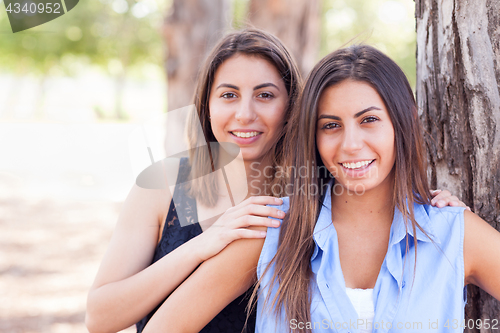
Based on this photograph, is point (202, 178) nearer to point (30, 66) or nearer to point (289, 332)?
point (289, 332)

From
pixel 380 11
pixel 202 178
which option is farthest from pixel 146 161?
pixel 380 11

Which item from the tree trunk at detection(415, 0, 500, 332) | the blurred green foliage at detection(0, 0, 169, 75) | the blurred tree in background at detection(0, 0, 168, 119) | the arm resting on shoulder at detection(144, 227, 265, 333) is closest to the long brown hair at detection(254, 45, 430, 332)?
the arm resting on shoulder at detection(144, 227, 265, 333)

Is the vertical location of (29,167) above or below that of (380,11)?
below

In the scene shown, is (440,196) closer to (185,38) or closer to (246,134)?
(246,134)

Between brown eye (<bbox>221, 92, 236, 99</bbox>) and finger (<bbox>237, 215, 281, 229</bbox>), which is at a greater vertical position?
brown eye (<bbox>221, 92, 236, 99</bbox>)

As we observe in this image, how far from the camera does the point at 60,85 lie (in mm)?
25375

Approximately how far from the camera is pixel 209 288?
1.68 meters

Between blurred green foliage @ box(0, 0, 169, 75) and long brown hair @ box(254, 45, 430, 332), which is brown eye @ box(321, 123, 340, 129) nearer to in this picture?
long brown hair @ box(254, 45, 430, 332)

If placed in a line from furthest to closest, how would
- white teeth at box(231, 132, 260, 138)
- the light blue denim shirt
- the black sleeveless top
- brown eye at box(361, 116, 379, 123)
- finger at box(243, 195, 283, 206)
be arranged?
white teeth at box(231, 132, 260, 138), the black sleeveless top, finger at box(243, 195, 283, 206), brown eye at box(361, 116, 379, 123), the light blue denim shirt

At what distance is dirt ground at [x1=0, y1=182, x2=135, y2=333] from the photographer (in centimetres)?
448

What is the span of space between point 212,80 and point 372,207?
3.48 feet

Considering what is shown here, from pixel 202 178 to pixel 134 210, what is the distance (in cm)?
39

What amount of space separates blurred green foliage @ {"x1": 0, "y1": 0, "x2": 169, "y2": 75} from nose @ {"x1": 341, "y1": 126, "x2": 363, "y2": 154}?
12799 mm

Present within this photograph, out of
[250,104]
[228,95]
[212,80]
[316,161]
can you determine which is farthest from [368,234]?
[212,80]
